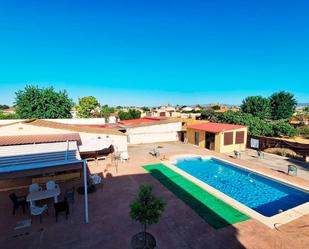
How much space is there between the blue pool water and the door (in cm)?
527

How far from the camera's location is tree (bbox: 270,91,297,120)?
171 feet

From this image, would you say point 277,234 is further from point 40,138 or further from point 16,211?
point 40,138

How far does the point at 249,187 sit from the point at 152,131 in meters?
19.5

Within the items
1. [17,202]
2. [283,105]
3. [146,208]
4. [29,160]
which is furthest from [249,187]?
[283,105]

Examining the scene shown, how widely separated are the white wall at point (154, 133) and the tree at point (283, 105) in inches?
1393

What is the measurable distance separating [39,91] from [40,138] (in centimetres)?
2188

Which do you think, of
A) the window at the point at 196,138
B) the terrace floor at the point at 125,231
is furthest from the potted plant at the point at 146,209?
the window at the point at 196,138

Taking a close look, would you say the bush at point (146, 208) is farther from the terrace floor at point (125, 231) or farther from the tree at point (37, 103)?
the tree at point (37, 103)

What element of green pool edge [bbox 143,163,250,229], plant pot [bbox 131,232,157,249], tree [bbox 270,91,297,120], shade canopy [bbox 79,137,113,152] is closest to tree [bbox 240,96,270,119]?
tree [bbox 270,91,297,120]

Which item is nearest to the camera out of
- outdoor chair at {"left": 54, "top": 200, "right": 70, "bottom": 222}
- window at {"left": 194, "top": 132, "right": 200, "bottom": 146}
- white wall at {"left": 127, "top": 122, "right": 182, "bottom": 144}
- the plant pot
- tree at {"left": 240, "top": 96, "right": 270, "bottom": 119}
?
the plant pot

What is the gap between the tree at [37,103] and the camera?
32844 millimetres

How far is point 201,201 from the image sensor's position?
39.0ft

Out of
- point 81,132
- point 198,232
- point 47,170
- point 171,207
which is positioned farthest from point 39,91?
point 198,232

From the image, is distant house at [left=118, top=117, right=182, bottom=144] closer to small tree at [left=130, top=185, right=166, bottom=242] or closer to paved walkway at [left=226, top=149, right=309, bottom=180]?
paved walkway at [left=226, top=149, right=309, bottom=180]
